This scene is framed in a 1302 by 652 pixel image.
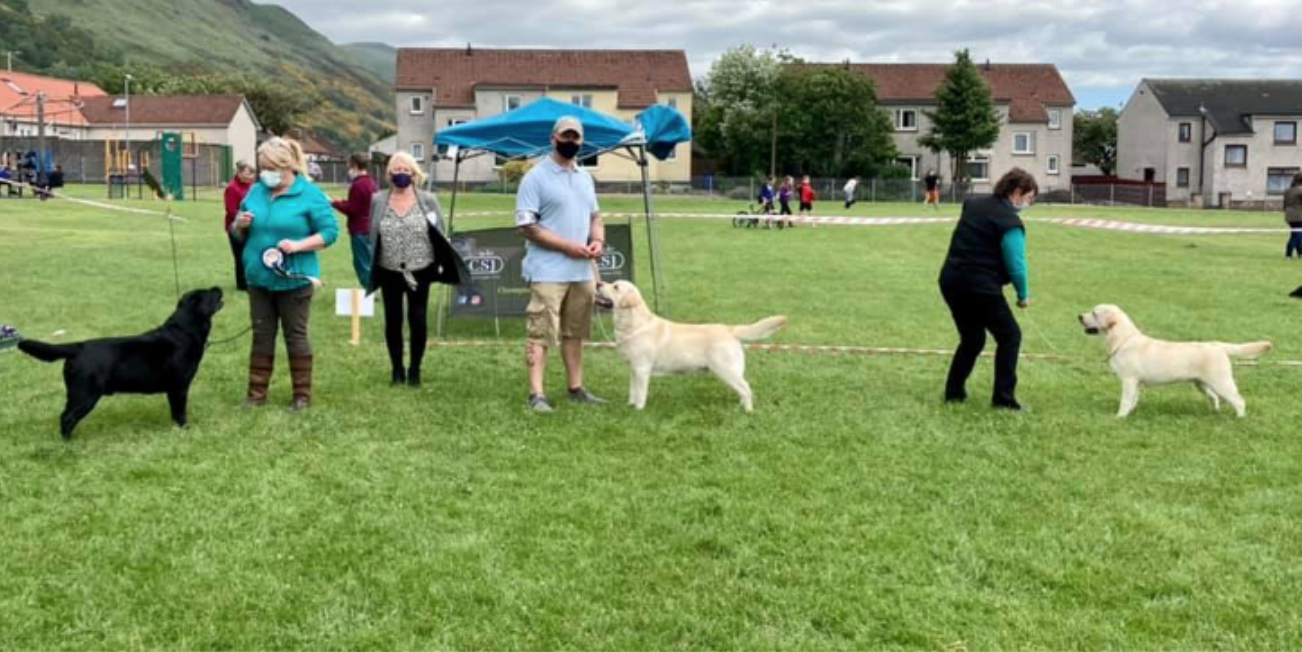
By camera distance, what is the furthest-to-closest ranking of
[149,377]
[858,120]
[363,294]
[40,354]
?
[858,120]
[363,294]
[149,377]
[40,354]

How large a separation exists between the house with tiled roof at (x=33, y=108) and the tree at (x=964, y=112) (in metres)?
51.7

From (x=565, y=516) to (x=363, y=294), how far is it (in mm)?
5426

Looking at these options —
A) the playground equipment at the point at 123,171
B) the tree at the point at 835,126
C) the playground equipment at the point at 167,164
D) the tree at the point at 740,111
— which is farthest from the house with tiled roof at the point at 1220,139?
the playground equipment at the point at 123,171

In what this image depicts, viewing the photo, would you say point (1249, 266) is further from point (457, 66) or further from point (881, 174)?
point (457, 66)

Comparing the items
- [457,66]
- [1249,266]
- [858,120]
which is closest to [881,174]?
[858,120]

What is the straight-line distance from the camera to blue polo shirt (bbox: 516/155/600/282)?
7.34 m

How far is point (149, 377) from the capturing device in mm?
6516

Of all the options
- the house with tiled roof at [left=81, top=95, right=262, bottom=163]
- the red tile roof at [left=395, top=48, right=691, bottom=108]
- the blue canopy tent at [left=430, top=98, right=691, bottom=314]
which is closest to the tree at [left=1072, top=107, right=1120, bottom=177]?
the red tile roof at [left=395, top=48, right=691, bottom=108]

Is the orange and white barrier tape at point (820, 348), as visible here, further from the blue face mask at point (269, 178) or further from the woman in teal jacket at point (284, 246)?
the blue face mask at point (269, 178)

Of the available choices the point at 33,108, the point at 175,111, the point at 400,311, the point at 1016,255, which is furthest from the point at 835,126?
the point at 400,311

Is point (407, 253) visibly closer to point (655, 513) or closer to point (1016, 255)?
point (655, 513)

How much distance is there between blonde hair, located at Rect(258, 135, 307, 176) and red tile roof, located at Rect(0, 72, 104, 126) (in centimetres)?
6603

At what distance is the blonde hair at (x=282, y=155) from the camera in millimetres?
7023

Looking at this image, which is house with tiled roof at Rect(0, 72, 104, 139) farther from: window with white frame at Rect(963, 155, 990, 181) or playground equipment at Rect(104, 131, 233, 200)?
window with white frame at Rect(963, 155, 990, 181)
